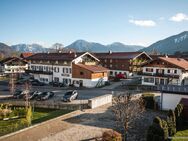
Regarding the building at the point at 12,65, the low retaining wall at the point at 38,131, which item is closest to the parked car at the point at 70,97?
the low retaining wall at the point at 38,131

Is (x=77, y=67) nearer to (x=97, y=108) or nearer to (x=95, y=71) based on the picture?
(x=95, y=71)

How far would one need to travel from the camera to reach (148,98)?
118 ft

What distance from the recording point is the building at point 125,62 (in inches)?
2790

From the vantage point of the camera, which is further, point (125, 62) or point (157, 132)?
point (125, 62)

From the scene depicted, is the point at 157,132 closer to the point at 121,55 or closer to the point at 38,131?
the point at 38,131

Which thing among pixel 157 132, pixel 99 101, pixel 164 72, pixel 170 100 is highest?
pixel 164 72

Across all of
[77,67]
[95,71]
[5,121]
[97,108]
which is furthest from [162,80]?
[5,121]

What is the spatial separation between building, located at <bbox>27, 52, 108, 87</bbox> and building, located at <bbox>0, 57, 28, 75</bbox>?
53.6 ft

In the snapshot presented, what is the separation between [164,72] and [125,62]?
1706 cm

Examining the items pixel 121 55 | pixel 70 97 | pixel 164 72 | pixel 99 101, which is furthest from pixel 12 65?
pixel 99 101

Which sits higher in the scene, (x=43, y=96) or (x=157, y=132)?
(x=43, y=96)

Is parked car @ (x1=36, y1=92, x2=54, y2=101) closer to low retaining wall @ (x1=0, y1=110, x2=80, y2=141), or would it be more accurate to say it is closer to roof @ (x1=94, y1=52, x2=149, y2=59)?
low retaining wall @ (x1=0, y1=110, x2=80, y2=141)

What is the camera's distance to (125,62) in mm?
71250

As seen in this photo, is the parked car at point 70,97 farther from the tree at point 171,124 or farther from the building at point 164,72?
the building at point 164,72
